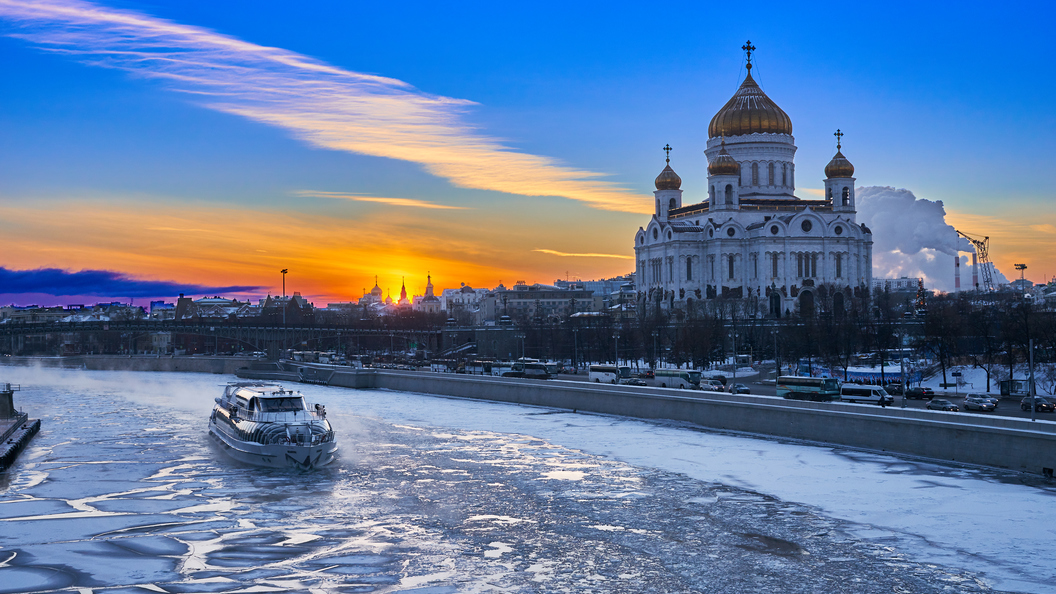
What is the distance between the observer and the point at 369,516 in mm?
22203

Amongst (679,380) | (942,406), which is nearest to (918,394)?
(942,406)

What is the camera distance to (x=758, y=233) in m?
107

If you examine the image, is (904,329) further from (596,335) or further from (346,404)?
(346,404)

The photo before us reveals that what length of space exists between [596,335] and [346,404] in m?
47.0

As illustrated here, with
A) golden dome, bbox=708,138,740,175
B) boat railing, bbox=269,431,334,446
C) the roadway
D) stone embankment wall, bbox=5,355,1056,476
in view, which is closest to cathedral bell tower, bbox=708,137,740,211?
golden dome, bbox=708,138,740,175

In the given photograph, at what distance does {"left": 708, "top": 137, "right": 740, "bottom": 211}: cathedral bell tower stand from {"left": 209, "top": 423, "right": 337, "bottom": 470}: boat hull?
3236 inches

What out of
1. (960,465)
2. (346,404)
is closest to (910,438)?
(960,465)

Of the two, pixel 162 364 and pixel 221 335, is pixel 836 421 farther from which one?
pixel 221 335

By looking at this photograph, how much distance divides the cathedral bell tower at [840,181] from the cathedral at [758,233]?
111 mm

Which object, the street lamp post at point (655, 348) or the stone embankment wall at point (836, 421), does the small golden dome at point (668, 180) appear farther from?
the stone embankment wall at point (836, 421)

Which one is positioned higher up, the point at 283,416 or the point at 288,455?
the point at 283,416

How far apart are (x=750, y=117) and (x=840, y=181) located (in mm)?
12635

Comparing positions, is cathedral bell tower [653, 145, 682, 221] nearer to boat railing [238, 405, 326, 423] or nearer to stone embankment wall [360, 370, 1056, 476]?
stone embankment wall [360, 370, 1056, 476]

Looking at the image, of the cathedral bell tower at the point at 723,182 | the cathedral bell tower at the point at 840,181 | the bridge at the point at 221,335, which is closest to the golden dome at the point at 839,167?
the cathedral bell tower at the point at 840,181
